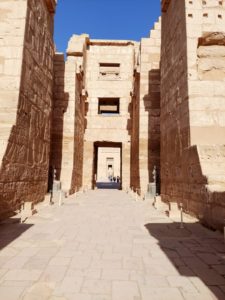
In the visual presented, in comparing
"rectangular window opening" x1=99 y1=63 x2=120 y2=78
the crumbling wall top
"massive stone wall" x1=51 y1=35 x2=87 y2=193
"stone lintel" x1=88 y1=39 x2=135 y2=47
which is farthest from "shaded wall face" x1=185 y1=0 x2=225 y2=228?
"stone lintel" x1=88 y1=39 x2=135 y2=47

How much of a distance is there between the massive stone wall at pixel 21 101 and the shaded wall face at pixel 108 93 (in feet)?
29.7

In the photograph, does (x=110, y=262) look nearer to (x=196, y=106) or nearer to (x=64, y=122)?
(x=196, y=106)

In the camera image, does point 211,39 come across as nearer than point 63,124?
Yes

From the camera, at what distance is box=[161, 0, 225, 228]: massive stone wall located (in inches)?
251

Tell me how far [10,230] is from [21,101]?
3486 millimetres

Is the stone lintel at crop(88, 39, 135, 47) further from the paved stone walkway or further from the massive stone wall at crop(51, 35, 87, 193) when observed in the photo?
the paved stone walkway

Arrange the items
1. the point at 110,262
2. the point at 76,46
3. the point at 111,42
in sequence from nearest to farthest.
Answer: the point at 110,262 → the point at 76,46 → the point at 111,42

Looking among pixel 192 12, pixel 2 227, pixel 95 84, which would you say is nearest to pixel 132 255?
pixel 2 227

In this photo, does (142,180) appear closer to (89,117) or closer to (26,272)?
(89,117)

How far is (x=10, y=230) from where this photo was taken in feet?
16.7

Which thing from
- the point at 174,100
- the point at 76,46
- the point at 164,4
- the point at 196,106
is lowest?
the point at 196,106

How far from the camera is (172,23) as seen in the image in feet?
29.9

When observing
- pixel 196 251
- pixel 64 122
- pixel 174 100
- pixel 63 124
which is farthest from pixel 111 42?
pixel 196 251

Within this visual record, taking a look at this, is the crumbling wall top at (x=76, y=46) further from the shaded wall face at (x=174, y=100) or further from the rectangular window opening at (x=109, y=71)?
the shaded wall face at (x=174, y=100)
